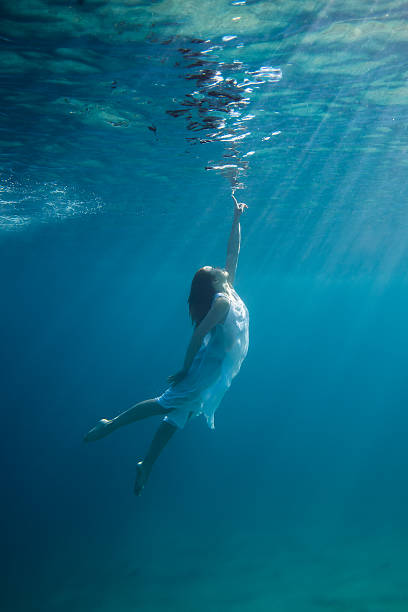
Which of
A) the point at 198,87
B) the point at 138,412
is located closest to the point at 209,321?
the point at 138,412

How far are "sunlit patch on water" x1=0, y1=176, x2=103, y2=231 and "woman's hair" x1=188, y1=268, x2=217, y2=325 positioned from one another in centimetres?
1261

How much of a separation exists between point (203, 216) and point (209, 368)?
20.6 metres

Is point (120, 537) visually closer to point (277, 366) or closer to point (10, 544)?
point (10, 544)

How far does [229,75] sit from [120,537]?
52.9ft

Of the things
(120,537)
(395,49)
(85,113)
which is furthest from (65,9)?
(120,537)

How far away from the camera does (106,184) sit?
17312 millimetres

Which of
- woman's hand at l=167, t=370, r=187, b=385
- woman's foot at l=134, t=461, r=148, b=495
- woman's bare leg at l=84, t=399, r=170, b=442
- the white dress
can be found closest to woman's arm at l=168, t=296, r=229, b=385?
the white dress

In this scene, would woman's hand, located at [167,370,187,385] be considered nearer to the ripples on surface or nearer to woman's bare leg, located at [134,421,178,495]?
woman's bare leg, located at [134,421,178,495]

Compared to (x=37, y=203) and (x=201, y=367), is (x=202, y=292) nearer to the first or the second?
(x=201, y=367)

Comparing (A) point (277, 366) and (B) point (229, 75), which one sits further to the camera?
(A) point (277, 366)

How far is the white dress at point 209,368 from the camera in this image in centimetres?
559

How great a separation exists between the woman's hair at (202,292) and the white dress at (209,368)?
8.7 inches

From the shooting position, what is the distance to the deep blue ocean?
739cm

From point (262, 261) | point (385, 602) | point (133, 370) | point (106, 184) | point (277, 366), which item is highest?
point (277, 366)
